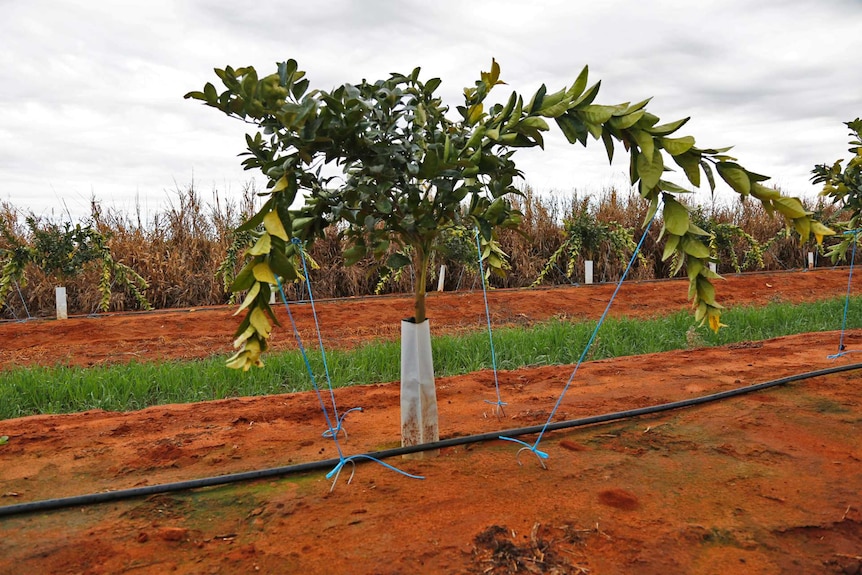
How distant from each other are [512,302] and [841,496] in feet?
26.9

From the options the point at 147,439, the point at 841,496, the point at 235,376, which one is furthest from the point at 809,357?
the point at 147,439

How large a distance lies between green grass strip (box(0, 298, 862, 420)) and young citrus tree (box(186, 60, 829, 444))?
2639 millimetres

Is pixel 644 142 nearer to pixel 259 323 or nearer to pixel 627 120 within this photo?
pixel 627 120

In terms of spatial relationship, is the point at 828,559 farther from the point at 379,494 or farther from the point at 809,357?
the point at 809,357

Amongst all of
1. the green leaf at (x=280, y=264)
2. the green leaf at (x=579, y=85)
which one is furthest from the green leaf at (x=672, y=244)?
the green leaf at (x=280, y=264)

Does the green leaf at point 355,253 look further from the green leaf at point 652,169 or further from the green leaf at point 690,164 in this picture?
the green leaf at point 690,164

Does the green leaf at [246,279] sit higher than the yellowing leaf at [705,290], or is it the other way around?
the green leaf at [246,279]

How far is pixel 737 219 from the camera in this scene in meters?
18.9

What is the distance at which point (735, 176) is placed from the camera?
2.38m

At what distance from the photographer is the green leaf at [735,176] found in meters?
2.36

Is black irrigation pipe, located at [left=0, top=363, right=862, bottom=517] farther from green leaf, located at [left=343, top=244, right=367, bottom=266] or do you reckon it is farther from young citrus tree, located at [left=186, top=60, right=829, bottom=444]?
green leaf, located at [left=343, top=244, right=367, bottom=266]

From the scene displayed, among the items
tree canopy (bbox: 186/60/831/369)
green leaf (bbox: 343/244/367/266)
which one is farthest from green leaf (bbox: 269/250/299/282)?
green leaf (bbox: 343/244/367/266)

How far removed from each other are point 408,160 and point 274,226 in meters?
0.71

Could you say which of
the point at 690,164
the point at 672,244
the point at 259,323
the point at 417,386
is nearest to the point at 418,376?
the point at 417,386
